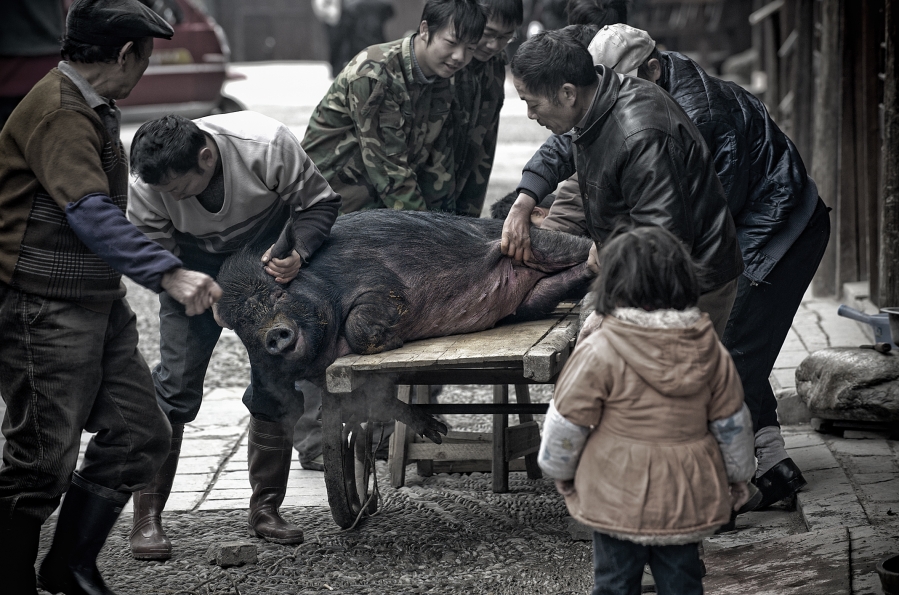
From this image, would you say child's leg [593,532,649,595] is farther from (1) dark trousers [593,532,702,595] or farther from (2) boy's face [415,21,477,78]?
(2) boy's face [415,21,477,78]

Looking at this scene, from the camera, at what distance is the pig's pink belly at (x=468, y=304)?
3.72m

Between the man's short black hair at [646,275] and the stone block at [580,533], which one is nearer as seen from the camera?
the man's short black hair at [646,275]

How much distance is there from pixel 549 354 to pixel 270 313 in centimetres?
99

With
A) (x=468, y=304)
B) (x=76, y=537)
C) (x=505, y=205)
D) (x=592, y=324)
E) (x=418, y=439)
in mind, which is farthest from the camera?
(x=418, y=439)

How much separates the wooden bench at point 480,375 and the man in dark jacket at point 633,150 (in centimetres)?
50

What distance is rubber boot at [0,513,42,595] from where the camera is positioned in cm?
299

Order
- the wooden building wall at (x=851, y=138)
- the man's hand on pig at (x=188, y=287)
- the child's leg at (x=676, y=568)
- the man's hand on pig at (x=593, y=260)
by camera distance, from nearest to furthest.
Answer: the child's leg at (x=676, y=568) → the man's hand on pig at (x=188, y=287) → the man's hand on pig at (x=593, y=260) → the wooden building wall at (x=851, y=138)

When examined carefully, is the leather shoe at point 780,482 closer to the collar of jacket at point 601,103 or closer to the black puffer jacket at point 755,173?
the black puffer jacket at point 755,173

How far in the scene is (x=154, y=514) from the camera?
3.88 metres

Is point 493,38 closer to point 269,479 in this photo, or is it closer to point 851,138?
point 269,479

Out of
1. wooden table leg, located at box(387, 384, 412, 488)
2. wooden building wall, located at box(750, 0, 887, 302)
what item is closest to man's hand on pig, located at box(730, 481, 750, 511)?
wooden table leg, located at box(387, 384, 412, 488)

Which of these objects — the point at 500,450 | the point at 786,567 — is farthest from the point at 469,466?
the point at 786,567

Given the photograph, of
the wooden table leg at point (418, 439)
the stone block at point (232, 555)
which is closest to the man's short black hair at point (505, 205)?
the wooden table leg at point (418, 439)

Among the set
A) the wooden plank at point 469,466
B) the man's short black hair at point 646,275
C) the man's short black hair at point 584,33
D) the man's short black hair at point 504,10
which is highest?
the man's short black hair at point 504,10
